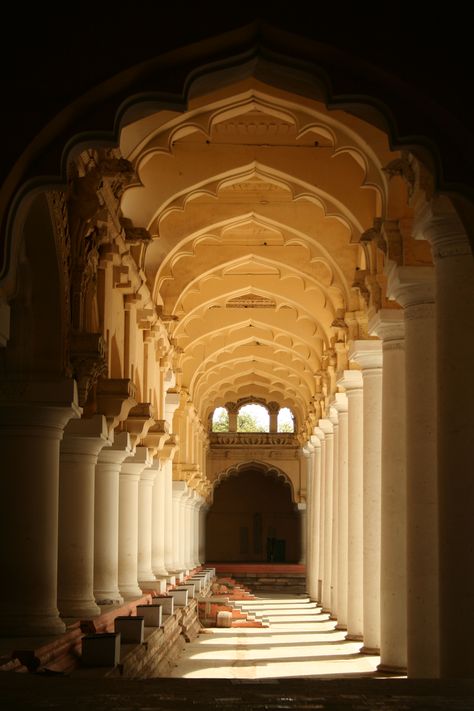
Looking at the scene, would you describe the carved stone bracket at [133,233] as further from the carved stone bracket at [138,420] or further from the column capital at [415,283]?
the column capital at [415,283]

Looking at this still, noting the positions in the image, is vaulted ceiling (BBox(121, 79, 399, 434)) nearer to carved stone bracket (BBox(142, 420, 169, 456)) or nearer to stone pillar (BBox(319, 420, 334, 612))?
stone pillar (BBox(319, 420, 334, 612))

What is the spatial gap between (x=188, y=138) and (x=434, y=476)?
7.66 m

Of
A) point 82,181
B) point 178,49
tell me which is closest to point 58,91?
point 178,49

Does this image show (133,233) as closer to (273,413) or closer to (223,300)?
(223,300)

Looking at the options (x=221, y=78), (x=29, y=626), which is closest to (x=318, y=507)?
(x=29, y=626)

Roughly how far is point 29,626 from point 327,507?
→ 1634 centimetres

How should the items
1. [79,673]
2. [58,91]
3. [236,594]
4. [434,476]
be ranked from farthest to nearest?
[236,594], [434,476], [79,673], [58,91]

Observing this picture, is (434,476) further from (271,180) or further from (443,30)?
(271,180)

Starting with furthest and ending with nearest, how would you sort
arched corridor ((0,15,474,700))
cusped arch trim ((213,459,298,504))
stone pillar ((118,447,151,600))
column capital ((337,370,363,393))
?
cusped arch trim ((213,459,298,504)) < column capital ((337,370,363,393)) < stone pillar ((118,447,151,600)) < arched corridor ((0,15,474,700))

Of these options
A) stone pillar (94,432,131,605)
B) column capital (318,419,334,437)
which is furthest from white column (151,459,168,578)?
stone pillar (94,432,131,605)

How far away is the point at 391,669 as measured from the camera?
1393 centimetres

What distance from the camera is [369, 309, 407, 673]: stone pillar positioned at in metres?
13.9

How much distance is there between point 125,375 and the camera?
16859mm

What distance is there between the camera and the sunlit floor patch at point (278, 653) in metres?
14.8
